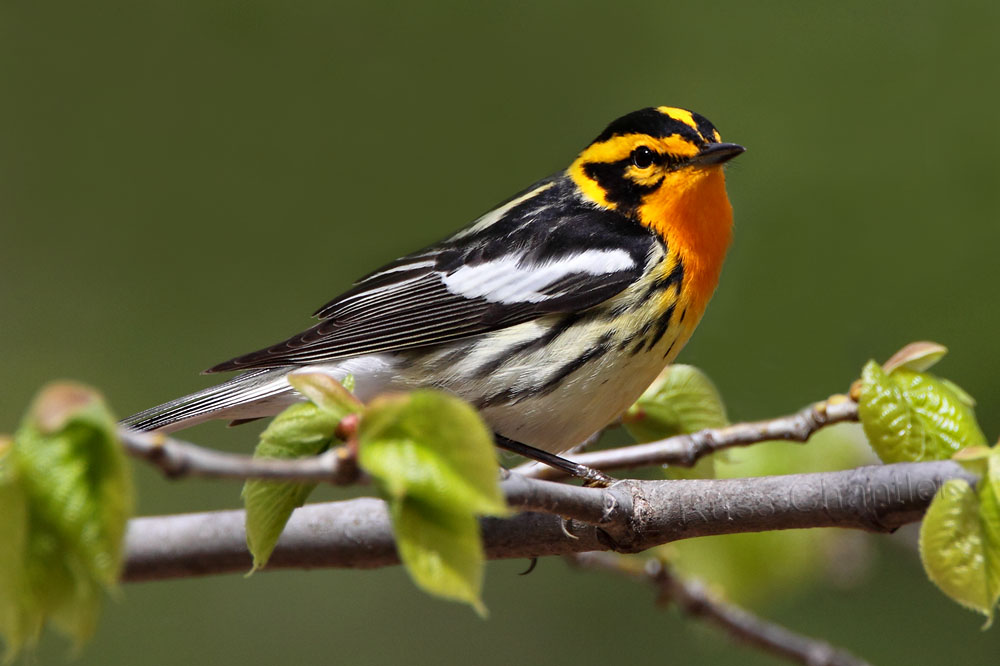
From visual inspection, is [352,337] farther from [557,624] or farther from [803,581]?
[557,624]

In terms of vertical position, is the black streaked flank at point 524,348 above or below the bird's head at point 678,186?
below

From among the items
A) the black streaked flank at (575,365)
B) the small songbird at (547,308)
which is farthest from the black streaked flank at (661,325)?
the black streaked flank at (575,365)

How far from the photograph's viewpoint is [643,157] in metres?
3.33

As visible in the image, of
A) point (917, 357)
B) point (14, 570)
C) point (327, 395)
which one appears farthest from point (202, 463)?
point (917, 357)

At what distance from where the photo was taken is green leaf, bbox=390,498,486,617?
130 cm

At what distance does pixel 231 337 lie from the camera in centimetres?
546

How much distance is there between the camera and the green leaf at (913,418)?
2.12 meters

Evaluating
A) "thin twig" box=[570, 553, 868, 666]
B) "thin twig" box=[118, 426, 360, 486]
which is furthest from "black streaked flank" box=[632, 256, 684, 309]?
"thin twig" box=[118, 426, 360, 486]

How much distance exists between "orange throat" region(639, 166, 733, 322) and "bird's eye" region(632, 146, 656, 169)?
0.09m

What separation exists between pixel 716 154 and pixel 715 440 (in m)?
0.97

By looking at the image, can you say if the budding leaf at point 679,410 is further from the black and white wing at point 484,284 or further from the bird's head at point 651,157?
the bird's head at point 651,157

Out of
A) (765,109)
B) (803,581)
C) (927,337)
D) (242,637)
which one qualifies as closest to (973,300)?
(927,337)

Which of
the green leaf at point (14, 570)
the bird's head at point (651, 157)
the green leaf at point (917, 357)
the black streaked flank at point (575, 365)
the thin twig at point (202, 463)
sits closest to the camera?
the thin twig at point (202, 463)

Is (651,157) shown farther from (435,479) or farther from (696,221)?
(435,479)
